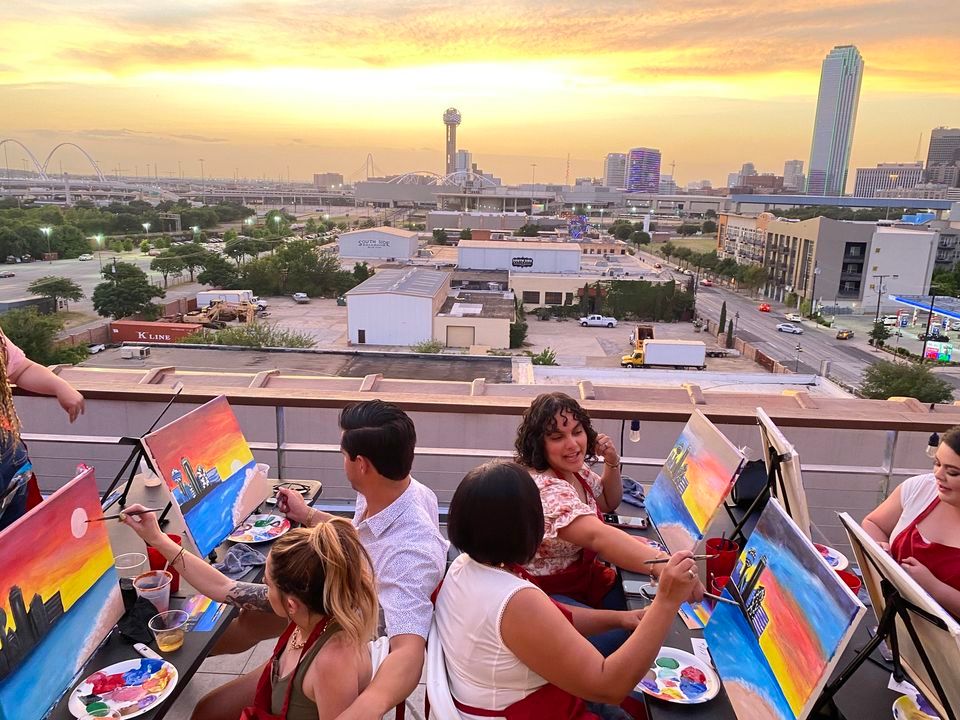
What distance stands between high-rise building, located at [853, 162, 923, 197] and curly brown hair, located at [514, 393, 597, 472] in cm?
18275

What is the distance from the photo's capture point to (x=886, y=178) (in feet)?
543

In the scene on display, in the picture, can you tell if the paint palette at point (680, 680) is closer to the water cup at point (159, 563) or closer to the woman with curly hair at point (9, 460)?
the water cup at point (159, 563)

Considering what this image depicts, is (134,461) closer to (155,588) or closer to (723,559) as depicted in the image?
(155,588)

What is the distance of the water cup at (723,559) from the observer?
6.16ft

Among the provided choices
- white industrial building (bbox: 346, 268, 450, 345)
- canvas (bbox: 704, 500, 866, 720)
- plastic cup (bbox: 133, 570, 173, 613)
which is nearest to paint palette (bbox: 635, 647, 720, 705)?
canvas (bbox: 704, 500, 866, 720)

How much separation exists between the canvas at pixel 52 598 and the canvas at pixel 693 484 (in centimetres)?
174

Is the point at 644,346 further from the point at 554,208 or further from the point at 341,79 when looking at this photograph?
the point at 554,208

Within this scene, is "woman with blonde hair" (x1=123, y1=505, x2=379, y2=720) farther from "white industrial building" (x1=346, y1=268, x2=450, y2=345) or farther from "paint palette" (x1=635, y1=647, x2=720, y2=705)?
"white industrial building" (x1=346, y1=268, x2=450, y2=345)

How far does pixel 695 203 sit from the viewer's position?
147625 millimetres

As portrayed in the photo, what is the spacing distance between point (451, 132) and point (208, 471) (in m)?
176

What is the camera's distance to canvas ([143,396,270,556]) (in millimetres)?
2111

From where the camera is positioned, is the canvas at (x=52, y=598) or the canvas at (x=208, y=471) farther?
the canvas at (x=208, y=471)

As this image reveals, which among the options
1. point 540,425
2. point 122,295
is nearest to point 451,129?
point 122,295

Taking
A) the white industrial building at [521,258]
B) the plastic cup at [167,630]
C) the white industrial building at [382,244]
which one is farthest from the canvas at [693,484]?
the white industrial building at [382,244]
